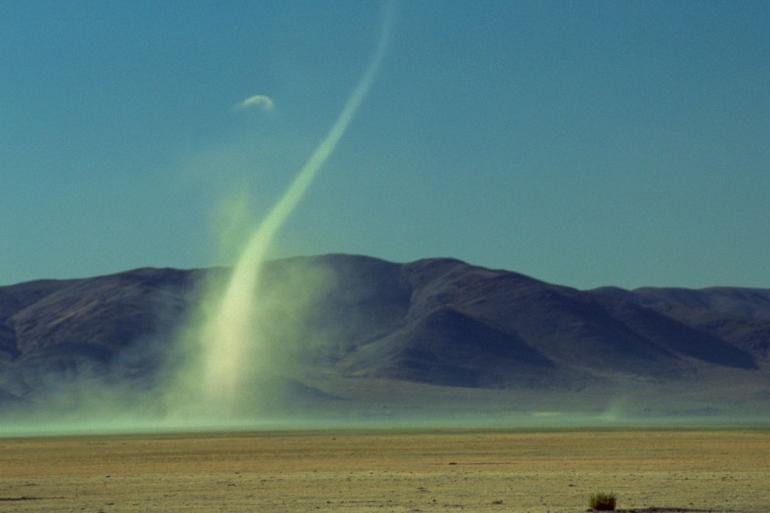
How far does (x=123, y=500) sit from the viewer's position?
39.4 meters

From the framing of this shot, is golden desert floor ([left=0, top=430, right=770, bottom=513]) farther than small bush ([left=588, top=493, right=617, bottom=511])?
Yes

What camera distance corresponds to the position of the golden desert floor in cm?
3678

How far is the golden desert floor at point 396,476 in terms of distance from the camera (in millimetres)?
36781

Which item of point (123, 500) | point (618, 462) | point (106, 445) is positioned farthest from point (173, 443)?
point (123, 500)

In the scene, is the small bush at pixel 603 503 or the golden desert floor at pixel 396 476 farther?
the golden desert floor at pixel 396 476

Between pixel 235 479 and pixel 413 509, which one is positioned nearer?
pixel 413 509

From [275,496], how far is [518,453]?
26.4 meters

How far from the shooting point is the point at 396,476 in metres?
47.5

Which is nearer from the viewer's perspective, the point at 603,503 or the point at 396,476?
the point at 603,503

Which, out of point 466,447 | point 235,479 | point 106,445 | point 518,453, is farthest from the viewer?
point 106,445

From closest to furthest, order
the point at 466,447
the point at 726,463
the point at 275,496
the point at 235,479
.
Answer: the point at 275,496, the point at 235,479, the point at 726,463, the point at 466,447

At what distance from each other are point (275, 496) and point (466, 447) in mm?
32640

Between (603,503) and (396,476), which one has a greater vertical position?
(396,476)

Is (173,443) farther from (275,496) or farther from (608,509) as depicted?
(608,509)
